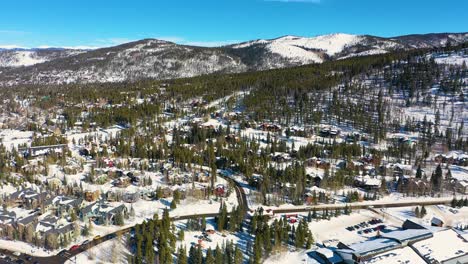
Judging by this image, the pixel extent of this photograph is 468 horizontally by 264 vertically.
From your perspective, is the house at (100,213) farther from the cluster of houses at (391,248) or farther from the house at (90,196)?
the cluster of houses at (391,248)

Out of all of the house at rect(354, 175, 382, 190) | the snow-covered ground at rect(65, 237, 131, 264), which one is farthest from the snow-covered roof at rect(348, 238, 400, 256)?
the snow-covered ground at rect(65, 237, 131, 264)

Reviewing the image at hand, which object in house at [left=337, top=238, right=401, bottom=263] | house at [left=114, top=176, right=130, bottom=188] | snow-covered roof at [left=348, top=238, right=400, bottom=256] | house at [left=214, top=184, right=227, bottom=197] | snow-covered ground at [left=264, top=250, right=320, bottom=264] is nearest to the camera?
house at [left=337, top=238, right=401, bottom=263]

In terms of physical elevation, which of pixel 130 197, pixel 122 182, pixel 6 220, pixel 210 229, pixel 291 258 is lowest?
pixel 291 258

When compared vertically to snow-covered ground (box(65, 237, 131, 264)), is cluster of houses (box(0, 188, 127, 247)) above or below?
above

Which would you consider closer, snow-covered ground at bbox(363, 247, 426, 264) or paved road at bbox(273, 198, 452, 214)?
snow-covered ground at bbox(363, 247, 426, 264)

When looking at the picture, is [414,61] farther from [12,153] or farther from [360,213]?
[12,153]

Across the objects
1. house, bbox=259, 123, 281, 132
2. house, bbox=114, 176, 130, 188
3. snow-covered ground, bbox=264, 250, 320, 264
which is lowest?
snow-covered ground, bbox=264, 250, 320, 264

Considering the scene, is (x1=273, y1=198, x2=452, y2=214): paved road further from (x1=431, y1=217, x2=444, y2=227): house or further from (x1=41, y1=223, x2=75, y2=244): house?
(x1=41, y1=223, x2=75, y2=244): house

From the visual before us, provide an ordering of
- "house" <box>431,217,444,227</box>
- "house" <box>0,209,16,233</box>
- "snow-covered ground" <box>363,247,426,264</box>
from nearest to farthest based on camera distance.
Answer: "snow-covered ground" <box>363,247,426,264</box> → "house" <box>0,209,16,233</box> → "house" <box>431,217,444,227</box>

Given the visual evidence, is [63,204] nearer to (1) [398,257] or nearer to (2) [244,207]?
(2) [244,207]

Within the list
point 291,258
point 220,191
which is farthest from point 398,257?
point 220,191

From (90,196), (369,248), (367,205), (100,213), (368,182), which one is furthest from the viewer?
(368,182)
